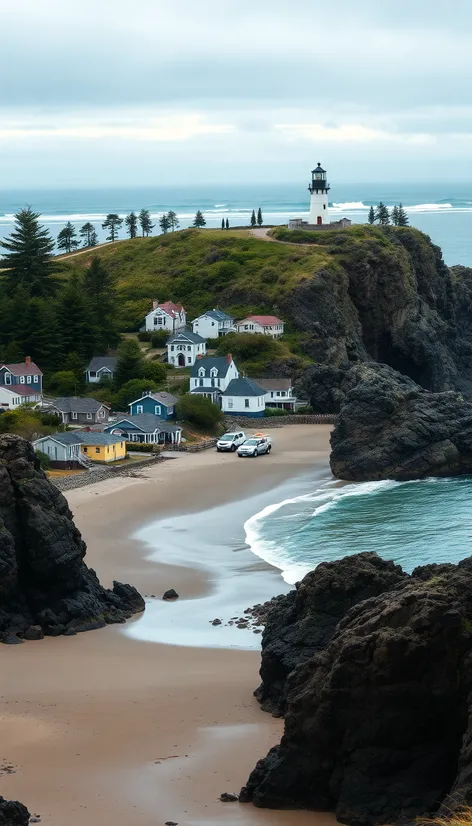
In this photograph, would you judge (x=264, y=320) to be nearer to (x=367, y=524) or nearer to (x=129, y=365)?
(x=129, y=365)

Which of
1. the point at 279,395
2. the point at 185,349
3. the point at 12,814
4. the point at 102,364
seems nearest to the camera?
the point at 12,814

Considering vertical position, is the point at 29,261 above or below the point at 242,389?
above

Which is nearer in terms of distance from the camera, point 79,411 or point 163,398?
point 79,411

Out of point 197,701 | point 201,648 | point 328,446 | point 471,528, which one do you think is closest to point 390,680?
point 197,701

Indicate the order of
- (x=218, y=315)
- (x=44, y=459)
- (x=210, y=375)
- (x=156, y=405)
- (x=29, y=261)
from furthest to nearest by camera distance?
(x=29, y=261)
(x=218, y=315)
(x=210, y=375)
(x=156, y=405)
(x=44, y=459)

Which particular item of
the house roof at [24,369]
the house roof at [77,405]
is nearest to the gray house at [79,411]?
the house roof at [77,405]

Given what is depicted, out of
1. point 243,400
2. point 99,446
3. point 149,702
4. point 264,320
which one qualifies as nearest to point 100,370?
point 243,400

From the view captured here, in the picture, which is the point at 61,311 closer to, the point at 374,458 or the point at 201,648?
the point at 374,458
